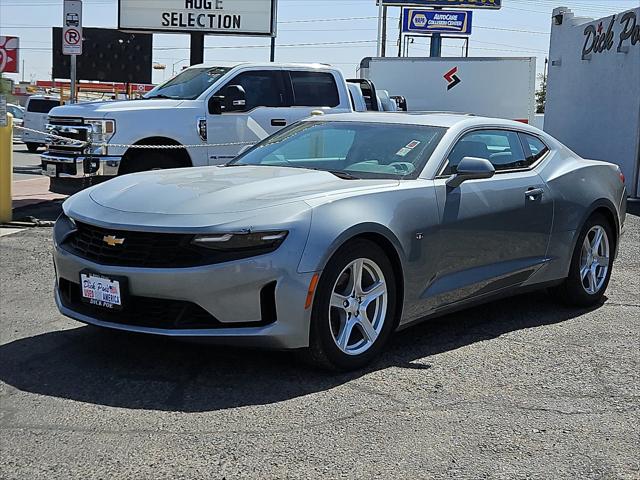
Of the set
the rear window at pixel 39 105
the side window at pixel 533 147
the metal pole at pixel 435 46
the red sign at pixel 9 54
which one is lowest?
the rear window at pixel 39 105

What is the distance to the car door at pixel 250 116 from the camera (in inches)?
449

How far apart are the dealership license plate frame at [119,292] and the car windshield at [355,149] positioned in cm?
A: 155

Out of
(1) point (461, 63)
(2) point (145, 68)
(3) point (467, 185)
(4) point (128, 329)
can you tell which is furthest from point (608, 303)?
(2) point (145, 68)

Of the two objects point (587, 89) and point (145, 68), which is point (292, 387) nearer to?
point (587, 89)

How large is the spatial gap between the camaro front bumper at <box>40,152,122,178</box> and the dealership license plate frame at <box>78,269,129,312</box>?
20.9 feet

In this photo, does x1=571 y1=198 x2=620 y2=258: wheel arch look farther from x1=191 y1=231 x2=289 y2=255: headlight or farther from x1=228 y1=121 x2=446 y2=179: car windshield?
x1=191 y1=231 x2=289 y2=255: headlight

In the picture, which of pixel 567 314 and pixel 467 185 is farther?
pixel 567 314

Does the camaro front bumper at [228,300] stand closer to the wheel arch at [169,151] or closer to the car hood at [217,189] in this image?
the car hood at [217,189]

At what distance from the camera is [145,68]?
25.7 m

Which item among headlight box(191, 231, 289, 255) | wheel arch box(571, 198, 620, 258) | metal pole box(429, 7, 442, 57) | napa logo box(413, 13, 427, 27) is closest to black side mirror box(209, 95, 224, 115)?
wheel arch box(571, 198, 620, 258)

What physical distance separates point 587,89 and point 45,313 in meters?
17.7

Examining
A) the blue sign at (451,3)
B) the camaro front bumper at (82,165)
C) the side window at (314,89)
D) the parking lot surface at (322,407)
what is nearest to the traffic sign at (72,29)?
the camaro front bumper at (82,165)

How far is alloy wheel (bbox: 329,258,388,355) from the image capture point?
4695 millimetres

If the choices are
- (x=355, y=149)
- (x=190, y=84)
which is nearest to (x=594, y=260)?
(x=355, y=149)
